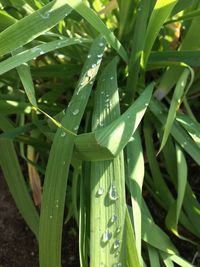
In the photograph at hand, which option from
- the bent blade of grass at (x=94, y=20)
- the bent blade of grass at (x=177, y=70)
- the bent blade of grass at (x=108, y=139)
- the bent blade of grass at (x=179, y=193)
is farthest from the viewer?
the bent blade of grass at (x=177, y=70)

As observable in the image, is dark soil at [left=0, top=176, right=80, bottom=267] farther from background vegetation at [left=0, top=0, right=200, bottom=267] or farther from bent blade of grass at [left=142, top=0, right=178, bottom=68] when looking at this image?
bent blade of grass at [left=142, top=0, right=178, bottom=68]

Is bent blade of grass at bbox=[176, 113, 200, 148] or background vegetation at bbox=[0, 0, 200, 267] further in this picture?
bent blade of grass at bbox=[176, 113, 200, 148]

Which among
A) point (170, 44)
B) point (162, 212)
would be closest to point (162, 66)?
point (170, 44)

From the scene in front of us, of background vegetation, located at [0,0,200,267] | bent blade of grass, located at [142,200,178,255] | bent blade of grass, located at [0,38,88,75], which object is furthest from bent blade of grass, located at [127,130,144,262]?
bent blade of grass, located at [0,38,88,75]

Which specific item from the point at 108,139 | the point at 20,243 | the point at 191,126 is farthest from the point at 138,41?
the point at 20,243

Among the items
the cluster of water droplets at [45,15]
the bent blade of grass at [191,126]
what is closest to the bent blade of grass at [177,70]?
the bent blade of grass at [191,126]

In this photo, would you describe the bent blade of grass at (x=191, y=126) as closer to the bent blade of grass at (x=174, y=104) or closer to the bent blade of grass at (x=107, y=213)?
the bent blade of grass at (x=174, y=104)
